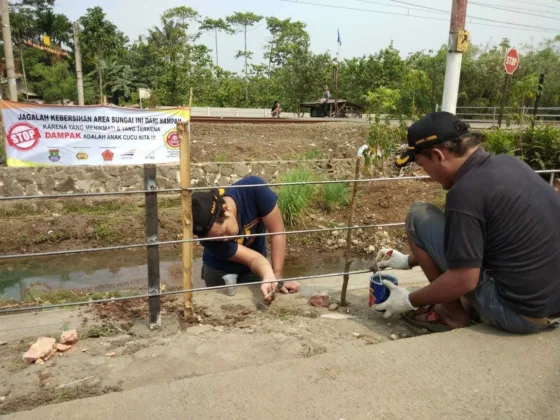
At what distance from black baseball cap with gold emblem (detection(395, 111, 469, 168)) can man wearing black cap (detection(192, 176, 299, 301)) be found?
1356 mm

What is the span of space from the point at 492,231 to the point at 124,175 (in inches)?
329

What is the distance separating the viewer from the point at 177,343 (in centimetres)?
251

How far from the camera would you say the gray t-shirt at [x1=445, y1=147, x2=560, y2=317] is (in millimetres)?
2076

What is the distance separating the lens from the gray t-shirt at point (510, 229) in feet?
6.81

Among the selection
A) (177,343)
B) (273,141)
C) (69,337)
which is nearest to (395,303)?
(177,343)

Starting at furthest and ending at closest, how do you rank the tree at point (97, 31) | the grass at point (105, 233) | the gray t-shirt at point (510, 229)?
the tree at point (97, 31) → the grass at point (105, 233) → the gray t-shirt at point (510, 229)

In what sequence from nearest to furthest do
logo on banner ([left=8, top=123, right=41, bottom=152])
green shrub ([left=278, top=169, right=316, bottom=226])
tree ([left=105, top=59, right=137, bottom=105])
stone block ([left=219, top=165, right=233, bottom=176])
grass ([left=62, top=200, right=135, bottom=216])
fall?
green shrub ([left=278, top=169, right=316, bottom=226]), logo on banner ([left=8, top=123, right=41, bottom=152]), grass ([left=62, top=200, right=135, bottom=216]), stone block ([left=219, top=165, right=233, bottom=176]), tree ([left=105, top=59, right=137, bottom=105])

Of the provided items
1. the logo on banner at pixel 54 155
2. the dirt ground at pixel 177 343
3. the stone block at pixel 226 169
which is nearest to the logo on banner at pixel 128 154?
the logo on banner at pixel 54 155

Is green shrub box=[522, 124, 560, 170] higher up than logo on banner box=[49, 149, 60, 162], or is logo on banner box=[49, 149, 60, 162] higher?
green shrub box=[522, 124, 560, 170]

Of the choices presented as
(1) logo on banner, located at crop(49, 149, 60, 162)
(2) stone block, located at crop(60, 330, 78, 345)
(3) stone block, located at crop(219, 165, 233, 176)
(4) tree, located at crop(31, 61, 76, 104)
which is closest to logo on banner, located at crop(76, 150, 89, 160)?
(1) logo on banner, located at crop(49, 149, 60, 162)

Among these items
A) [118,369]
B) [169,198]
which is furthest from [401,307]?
[169,198]

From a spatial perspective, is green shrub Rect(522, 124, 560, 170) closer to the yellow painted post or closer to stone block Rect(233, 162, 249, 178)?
stone block Rect(233, 162, 249, 178)

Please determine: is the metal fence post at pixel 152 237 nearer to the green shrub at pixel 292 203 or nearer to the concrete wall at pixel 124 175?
the green shrub at pixel 292 203

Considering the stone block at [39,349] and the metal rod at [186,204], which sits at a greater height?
the metal rod at [186,204]
